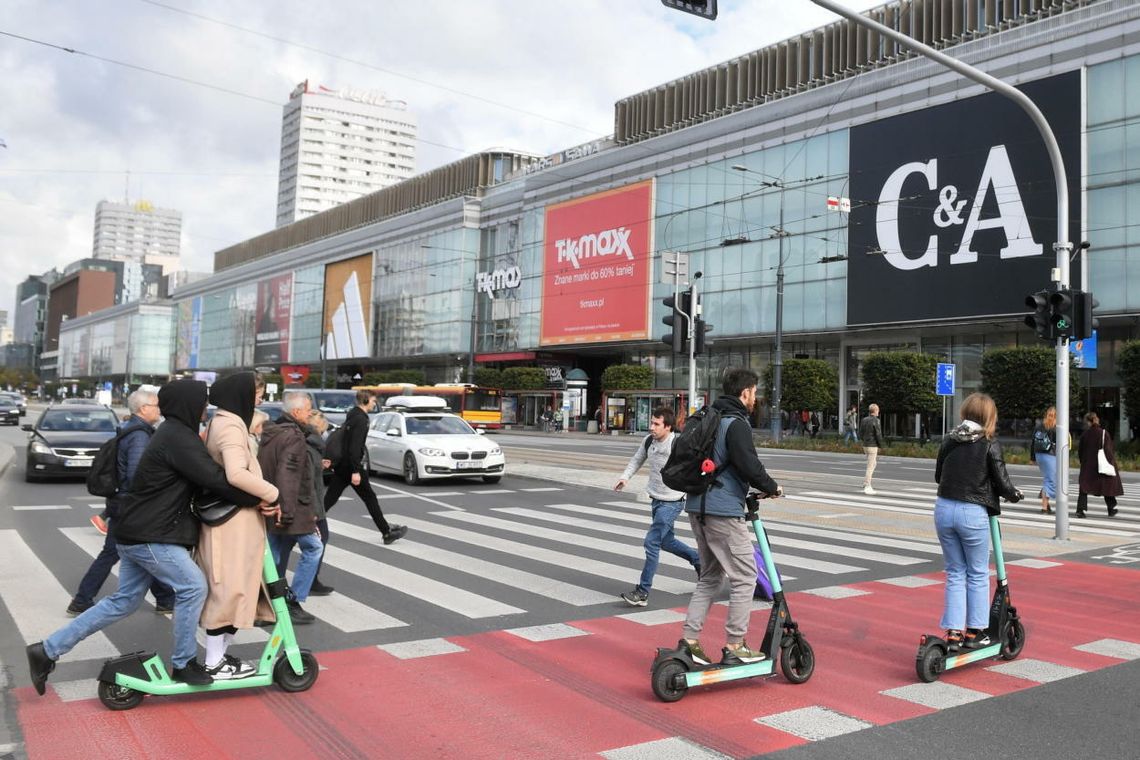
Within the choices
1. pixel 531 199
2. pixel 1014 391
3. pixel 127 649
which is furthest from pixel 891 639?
pixel 531 199

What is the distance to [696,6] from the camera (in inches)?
341

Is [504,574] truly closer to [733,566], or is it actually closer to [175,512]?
[733,566]

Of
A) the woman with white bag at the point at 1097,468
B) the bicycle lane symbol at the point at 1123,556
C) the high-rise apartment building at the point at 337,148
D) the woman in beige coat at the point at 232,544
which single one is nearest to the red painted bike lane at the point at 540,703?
the woman in beige coat at the point at 232,544

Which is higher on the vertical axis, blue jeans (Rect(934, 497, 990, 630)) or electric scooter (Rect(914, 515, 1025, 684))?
blue jeans (Rect(934, 497, 990, 630))

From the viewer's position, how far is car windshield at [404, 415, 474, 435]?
723 inches

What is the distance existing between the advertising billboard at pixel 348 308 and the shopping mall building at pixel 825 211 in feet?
30.3

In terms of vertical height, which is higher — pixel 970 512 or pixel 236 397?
pixel 236 397

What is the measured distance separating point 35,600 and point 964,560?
681cm

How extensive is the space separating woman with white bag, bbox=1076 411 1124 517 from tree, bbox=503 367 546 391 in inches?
1828

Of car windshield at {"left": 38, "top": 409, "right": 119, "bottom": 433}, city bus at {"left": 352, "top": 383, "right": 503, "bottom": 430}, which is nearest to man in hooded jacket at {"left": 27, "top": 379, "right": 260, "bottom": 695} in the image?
car windshield at {"left": 38, "top": 409, "right": 119, "bottom": 433}

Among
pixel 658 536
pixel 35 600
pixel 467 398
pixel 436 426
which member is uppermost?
pixel 467 398

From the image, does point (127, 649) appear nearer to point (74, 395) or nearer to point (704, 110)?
point (704, 110)

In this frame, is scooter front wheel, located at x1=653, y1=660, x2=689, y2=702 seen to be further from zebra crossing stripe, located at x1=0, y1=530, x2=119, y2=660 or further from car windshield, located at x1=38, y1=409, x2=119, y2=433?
car windshield, located at x1=38, y1=409, x2=119, y2=433

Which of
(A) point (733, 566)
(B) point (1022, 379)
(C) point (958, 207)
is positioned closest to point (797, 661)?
(A) point (733, 566)
